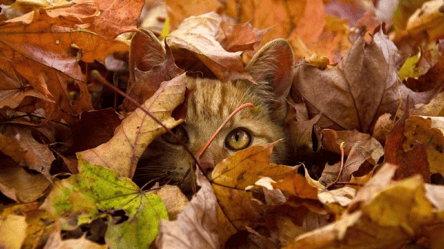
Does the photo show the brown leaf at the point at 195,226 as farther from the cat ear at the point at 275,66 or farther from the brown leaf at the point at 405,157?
the cat ear at the point at 275,66

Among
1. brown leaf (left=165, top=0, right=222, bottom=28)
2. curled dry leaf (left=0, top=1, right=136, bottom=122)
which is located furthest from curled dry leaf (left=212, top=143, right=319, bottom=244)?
brown leaf (left=165, top=0, right=222, bottom=28)

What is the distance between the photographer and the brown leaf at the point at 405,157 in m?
1.22

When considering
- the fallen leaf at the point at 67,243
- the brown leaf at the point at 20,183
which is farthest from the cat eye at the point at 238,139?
the fallen leaf at the point at 67,243

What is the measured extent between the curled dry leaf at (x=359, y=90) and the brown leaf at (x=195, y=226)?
755 millimetres

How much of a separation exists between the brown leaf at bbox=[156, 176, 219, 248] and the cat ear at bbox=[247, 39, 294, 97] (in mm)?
765

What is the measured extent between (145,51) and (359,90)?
2.55 feet

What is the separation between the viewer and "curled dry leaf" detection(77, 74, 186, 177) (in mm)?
1290

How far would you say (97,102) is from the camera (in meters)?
1.79

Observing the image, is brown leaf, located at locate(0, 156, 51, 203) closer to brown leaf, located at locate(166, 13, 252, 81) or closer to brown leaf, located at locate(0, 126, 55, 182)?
brown leaf, located at locate(0, 126, 55, 182)

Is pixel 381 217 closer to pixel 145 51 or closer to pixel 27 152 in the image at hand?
pixel 27 152

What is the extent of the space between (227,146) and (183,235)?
2.42 feet

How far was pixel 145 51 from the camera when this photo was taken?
1699 mm

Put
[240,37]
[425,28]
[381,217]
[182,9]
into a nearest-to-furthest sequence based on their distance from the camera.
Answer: [381,217] < [240,37] < [182,9] < [425,28]


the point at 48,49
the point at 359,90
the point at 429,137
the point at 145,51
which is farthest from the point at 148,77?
the point at 429,137
